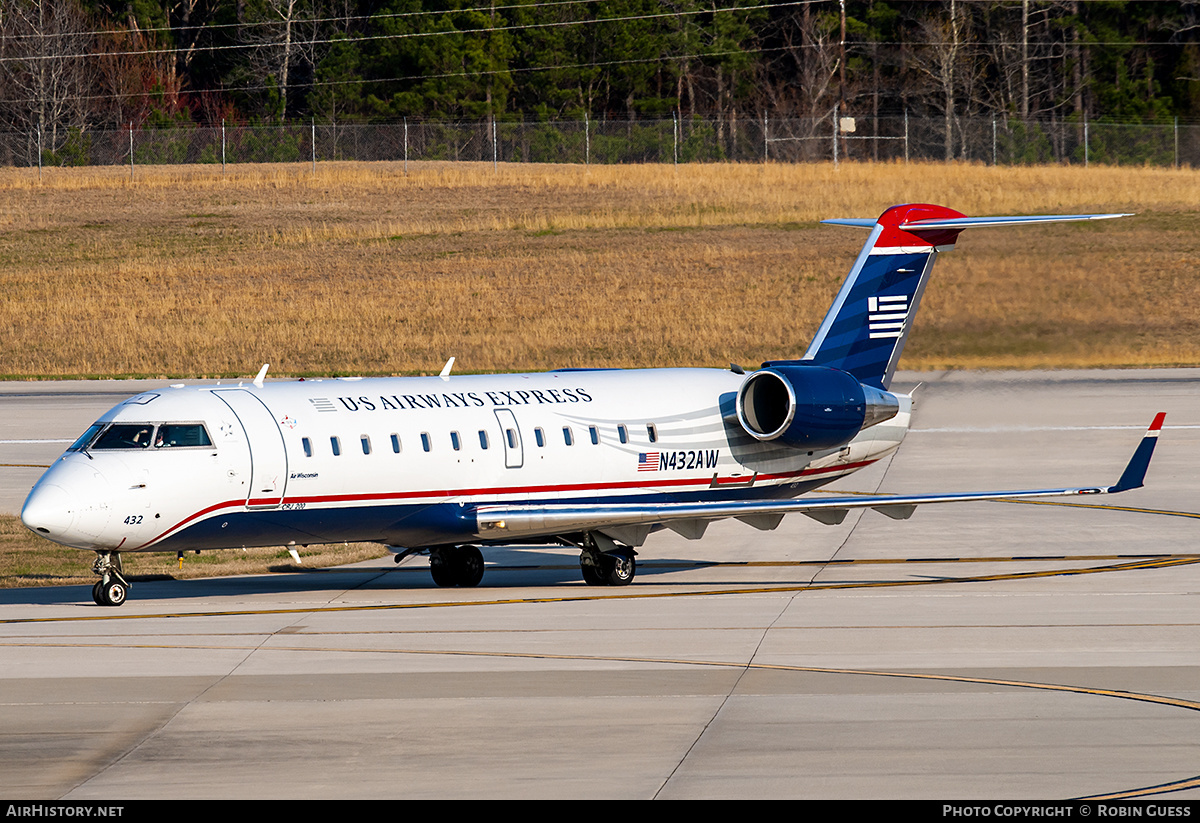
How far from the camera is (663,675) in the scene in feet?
59.6

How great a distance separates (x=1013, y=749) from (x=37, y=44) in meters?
106

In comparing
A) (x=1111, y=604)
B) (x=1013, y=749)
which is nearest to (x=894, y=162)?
(x=1111, y=604)

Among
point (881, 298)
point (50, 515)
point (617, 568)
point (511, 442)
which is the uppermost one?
point (881, 298)

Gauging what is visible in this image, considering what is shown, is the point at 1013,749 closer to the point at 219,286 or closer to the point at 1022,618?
the point at 1022,618

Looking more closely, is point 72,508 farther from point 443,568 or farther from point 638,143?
point 638,143

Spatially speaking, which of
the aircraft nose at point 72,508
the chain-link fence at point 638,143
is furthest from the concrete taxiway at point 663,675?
the chain-link fence at point 638,143

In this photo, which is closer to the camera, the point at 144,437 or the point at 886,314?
the point at 144,437

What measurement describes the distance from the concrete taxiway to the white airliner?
3.65 ft

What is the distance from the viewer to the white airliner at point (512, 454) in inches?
916

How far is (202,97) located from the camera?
389 ft

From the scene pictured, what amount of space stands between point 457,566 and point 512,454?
2263mm

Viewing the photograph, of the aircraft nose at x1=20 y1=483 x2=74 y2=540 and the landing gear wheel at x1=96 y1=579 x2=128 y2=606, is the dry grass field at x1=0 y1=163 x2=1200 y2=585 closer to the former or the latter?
the landing gear wheel at x1=96 y1=579 x2=128 y2=606

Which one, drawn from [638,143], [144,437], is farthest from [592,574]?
[638,143]

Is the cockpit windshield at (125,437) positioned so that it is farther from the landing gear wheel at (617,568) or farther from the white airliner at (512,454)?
the landing gear wheel at (617,568)
